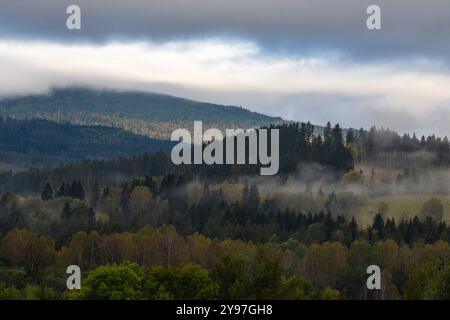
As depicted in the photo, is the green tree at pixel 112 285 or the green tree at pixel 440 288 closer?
the green tree at pixel 440 288

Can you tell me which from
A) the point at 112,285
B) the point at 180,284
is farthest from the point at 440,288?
the point at 112,285

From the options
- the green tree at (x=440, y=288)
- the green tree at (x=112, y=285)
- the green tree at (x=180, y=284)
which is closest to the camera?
the green tree at (x=440, y=288)

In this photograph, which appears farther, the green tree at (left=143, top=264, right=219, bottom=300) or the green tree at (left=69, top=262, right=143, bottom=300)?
the green tree at (left=143, top=264, right=219, bottom=300)

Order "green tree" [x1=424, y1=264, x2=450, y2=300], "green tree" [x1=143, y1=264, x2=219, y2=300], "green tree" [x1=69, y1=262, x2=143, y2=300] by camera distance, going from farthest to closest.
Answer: "green tree" [x1=143, y1=264, x2=219, y2=300]
"green tree" [x1=69, y1=262, x2=143, y2=300]
"green tree" [x1=424, y1=264, x2=450, y2=300]

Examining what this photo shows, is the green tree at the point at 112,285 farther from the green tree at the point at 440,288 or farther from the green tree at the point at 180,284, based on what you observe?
the green tree at the point at 440,288

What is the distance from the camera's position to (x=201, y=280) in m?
118

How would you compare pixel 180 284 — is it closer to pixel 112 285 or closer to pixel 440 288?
pixel 112 285

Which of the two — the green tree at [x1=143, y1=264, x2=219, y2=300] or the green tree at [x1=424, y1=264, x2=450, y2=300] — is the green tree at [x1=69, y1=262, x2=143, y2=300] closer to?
the green tree at [x1=143, y1=264, x2=219, y2=300]

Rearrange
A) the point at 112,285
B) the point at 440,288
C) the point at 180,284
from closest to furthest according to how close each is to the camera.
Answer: the point at 440,288, the point at 112,285, the point at 180,284

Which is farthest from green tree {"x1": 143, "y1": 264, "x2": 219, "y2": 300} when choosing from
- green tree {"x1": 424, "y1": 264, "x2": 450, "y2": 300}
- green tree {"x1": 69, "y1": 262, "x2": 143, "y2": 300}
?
green tree {"x1": 424, "y1": 264, "x2": 450, "y2": 300}

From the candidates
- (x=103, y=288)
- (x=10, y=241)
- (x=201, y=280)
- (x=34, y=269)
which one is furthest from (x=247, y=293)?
(x=10, y=241)

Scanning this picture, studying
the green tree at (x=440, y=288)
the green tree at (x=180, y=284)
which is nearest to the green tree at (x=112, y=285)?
the green tree at (x=180, y=284)
